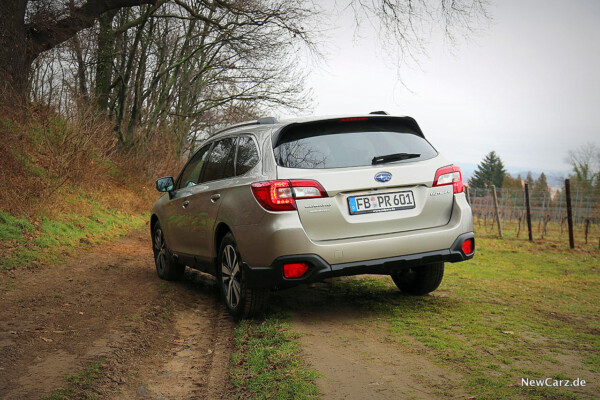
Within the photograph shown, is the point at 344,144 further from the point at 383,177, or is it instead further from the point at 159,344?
the point at 159,344

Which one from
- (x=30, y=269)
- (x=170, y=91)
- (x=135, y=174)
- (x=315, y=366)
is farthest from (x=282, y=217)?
(x=170, y=91)

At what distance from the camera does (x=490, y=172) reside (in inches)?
4624

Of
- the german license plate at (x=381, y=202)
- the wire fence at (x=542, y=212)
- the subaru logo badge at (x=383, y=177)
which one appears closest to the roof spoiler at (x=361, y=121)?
the subaru logo badge at (x=383, y=177)

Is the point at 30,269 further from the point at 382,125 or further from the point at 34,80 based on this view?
the point at 34,80

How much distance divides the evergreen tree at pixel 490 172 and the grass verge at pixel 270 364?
116m

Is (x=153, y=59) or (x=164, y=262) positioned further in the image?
(x=153, y=59)

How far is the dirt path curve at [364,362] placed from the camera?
362 cm

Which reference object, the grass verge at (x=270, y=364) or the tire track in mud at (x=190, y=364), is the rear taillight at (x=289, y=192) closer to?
the grass verge at (x=270, y=364)

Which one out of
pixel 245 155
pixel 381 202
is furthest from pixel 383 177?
pixel 245 155

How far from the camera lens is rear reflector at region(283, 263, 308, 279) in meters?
5.07

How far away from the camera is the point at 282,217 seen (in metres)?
5.01

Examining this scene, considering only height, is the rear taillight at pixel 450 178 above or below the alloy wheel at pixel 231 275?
above

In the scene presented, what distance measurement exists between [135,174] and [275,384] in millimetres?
19457

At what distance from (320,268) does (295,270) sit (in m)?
0.22
